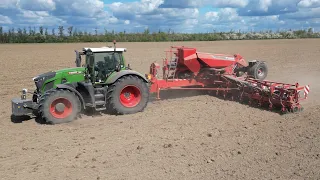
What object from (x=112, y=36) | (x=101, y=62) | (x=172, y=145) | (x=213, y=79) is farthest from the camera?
(x=112, y=36)

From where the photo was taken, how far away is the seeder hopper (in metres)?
9.98

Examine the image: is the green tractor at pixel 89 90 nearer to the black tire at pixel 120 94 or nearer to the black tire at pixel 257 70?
the black tire at pixel 120 94

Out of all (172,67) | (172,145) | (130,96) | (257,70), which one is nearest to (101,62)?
(130,96)

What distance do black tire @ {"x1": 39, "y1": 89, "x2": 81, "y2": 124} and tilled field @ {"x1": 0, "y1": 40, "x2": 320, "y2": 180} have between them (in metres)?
0.20

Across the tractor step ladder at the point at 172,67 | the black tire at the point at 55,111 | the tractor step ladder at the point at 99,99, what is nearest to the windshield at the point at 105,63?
the tractor step ladder at the point at 99,99

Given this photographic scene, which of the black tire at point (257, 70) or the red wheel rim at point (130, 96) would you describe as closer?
the red wheel rim at point (130, 96)

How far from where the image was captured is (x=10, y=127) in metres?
8.41

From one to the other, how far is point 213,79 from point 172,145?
5.14 m

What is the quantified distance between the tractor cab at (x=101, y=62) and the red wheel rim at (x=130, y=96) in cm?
62

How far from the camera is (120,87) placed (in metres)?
9.23

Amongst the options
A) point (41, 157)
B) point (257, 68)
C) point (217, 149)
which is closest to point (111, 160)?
point (41, 157)

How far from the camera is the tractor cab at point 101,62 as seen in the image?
919cm

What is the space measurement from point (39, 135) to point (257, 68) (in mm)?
8361

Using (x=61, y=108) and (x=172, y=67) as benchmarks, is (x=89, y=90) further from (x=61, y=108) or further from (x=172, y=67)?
(x=172, y=67)
